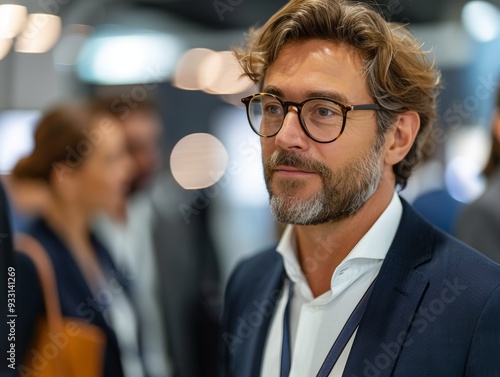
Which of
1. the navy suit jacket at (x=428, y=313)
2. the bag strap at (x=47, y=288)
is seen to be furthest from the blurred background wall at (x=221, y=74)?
the navy suit jacket at (x=428, y=313)

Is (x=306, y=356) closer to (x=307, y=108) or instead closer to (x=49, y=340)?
(x=307, y=108)

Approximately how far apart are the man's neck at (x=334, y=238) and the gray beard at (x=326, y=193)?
4cm

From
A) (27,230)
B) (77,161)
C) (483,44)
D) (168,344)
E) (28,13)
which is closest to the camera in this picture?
(28,13)

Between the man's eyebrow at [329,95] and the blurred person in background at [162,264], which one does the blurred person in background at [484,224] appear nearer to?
the man's eyebrow at [329,95]

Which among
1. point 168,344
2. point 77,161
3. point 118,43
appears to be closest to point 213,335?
point 168,344

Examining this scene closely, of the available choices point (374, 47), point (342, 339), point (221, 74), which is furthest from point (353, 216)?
point (221, 74)

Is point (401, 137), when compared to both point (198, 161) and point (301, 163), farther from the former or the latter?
point (198, 161)

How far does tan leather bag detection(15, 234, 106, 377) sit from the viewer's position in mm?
2004

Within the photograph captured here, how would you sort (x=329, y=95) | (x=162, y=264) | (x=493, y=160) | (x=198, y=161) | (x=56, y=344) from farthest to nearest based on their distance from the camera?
(x=198, y=161)
(x=162, y=264)
(x=493, y=160)
(x=56, y=344)
(x=329, y=95)

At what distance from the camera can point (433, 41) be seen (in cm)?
536

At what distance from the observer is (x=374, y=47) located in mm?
1706

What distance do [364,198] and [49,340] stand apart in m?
1.03

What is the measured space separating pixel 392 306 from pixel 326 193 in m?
0.30

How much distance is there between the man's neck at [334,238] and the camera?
5.74ft
